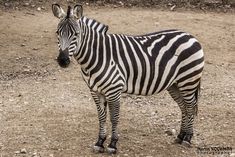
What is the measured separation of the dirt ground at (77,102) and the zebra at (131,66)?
0.50 meters

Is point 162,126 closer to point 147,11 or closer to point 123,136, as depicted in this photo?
point 123,136

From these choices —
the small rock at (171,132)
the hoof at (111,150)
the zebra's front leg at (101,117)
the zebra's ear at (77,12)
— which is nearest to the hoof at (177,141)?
the small rock at (171,132)

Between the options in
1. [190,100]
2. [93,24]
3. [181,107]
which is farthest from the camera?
[181,107]

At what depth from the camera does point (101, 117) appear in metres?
6.82

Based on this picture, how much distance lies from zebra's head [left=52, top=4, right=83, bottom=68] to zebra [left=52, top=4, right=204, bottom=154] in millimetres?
127

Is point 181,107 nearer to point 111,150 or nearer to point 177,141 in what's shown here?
point 177,141

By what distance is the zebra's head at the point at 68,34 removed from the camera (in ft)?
19.5

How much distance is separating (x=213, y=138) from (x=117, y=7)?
24.1 feet

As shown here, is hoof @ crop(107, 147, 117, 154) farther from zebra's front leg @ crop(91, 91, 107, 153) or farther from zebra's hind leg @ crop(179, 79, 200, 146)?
zebra's hind leg @ crop(179, 79, 200, 146)

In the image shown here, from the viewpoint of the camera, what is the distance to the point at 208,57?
11.1 m

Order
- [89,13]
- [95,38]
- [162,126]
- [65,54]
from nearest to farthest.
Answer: [65,54], [95,38], [162,126], [89,13]

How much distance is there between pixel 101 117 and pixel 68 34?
1442mm

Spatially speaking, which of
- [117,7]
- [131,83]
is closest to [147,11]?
[117,7]

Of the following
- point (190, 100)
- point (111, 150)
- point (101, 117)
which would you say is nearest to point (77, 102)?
point (101, 117)
